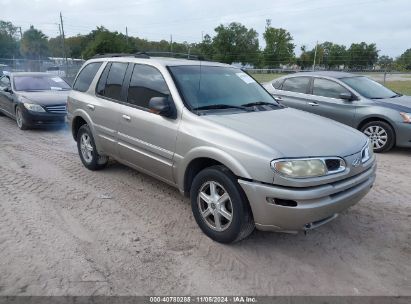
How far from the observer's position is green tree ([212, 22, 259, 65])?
69812 millimetres

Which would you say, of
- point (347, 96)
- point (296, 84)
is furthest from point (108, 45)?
point (347, 96)

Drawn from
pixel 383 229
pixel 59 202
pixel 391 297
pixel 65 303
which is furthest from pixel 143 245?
pixel 383 229

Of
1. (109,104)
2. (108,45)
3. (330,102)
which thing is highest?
(108,45)

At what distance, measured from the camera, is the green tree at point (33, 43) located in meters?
54.6

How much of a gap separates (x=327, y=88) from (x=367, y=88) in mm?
832

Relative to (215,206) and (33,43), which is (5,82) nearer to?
(215,206)

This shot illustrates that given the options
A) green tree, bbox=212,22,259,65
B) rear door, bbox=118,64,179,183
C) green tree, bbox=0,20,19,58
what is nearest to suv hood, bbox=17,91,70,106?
rear door, bbox=118,64,179,183

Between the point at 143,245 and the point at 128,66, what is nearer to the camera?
the point at 143,245

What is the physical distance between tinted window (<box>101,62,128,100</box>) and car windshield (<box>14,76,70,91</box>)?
5.58 m

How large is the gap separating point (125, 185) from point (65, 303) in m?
2.57

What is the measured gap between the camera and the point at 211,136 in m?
3.63

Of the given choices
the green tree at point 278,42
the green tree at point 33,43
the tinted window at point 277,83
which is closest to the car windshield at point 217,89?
the tinted window at point 277,83

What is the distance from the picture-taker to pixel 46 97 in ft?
30.5

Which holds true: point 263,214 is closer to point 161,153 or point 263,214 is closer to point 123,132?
point 161,153
